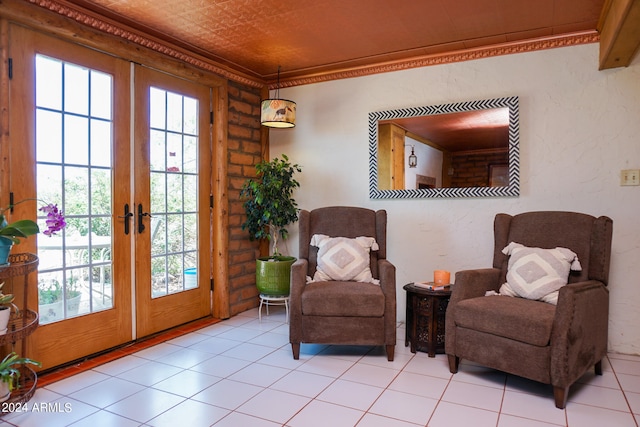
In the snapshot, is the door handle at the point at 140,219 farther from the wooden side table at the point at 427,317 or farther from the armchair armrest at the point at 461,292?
the armchair armrest at the point at 461,292

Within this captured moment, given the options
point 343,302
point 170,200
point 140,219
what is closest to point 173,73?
point 170,200

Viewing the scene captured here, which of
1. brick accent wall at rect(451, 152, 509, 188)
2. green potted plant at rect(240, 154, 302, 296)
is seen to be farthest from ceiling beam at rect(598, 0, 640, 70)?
green potted plant at rect(240, 154, 302, 296)

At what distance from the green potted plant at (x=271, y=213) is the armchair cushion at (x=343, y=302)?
87 cm

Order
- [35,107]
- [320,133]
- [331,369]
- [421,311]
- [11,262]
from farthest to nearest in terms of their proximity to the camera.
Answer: [320,133] < [421,311] < [331,369] < [35,107] < [11,262]

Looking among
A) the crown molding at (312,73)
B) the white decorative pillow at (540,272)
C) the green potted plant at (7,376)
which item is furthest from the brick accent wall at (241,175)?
the white decorative pillow at (540,272)

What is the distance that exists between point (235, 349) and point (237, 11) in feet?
7.49

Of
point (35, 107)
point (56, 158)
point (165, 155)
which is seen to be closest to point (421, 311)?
point (165, 155)

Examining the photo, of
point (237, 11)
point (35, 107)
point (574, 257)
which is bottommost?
point (574, 257)

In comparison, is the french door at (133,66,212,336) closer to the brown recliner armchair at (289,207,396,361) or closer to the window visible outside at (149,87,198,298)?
the window visible outside at (149,87,198,298)

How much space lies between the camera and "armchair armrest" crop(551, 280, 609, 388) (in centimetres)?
213

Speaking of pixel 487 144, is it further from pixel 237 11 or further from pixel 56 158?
pixel 56 158

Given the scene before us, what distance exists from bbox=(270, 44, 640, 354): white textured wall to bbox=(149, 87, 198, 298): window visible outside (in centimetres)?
112

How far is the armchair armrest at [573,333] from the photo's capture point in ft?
7.00

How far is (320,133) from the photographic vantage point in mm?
4105
